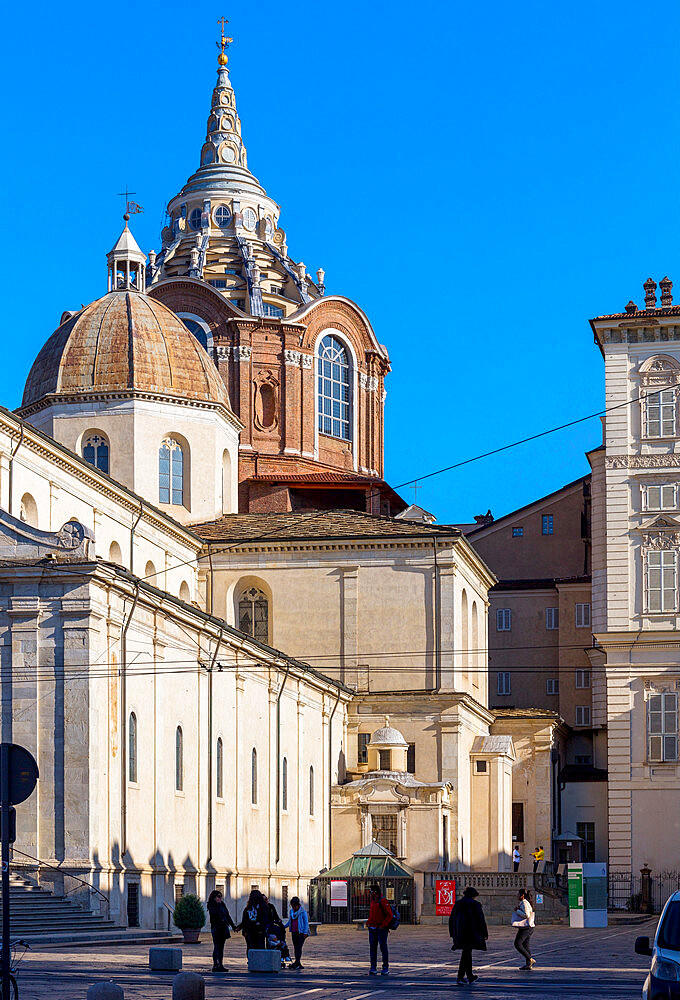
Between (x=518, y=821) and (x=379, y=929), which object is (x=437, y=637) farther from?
(x=379, y=929)

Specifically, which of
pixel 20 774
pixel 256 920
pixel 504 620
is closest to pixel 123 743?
pixel 256 920

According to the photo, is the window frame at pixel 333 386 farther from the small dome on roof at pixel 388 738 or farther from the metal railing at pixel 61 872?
the metal railing at pixel 61 872

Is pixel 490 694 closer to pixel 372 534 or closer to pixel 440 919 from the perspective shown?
pixel 372 534

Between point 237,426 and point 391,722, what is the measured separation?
13.2m

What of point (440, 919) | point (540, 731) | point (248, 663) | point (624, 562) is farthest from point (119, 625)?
point (540, 731)

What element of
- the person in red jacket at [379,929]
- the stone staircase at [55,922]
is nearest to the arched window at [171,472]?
the stone staircase at [55,922]

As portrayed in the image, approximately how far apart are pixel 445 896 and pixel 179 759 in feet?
31.2

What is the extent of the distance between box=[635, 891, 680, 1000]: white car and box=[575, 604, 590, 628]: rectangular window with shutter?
54.8 meters

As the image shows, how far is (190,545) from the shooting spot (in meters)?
56.8

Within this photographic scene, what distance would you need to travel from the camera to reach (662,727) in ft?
179

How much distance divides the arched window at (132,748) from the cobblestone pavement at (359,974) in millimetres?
4208

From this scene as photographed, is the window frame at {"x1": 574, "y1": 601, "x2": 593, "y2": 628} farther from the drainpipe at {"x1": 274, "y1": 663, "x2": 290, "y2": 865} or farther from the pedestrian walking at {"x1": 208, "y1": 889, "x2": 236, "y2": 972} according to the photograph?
the pedestrian walking at {"x1": 208, "y1": 889, "x2": 236, "y2": 972}

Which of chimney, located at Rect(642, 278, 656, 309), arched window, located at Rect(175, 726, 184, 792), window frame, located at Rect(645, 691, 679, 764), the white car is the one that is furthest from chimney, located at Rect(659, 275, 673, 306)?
the white car

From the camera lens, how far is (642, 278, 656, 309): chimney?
57.2m
